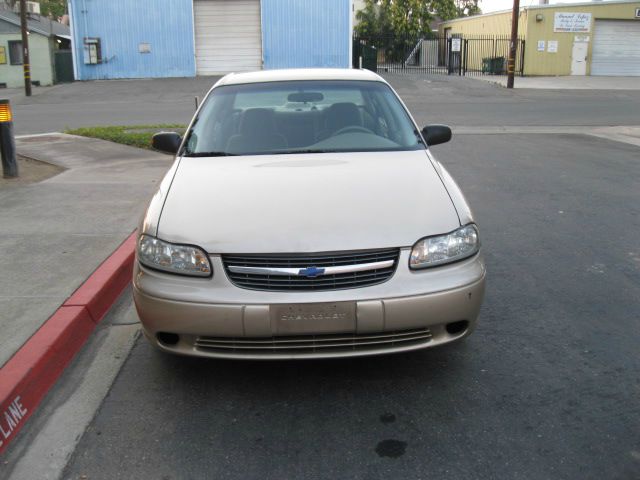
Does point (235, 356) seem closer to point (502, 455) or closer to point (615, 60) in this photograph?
point (502, 455)

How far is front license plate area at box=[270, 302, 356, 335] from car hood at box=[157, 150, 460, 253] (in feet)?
0.92

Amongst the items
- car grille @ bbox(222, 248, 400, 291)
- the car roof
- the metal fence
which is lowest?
car grille @ bbox(222, 248, 400, 291)

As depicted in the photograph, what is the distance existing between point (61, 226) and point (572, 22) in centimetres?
3163

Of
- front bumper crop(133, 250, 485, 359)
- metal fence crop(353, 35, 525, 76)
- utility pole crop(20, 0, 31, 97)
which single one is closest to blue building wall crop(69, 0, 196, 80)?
utility pole crop(20, 0, 31, 97)

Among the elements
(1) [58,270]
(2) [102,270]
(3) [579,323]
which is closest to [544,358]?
(3) [579,323]

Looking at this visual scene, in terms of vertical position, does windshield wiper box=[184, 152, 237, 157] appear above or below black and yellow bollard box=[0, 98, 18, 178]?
above

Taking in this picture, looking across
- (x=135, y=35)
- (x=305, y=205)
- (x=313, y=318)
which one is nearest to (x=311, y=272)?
(x=313, y=318)

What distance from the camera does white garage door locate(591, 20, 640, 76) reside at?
33594 millimetres

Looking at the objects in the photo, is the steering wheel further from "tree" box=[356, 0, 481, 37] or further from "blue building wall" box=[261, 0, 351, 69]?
"tree" box=[356, 0, 481, 37]

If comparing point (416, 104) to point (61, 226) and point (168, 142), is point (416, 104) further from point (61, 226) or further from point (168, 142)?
point (168, 142)

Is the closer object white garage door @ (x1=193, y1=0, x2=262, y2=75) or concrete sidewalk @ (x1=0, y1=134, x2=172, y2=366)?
concrete sidewalk @ (x1=0, y1=134, x2=172, y2=366)

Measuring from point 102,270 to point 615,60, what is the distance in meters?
34.3

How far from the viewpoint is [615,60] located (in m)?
34.0

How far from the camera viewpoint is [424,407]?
348cm
